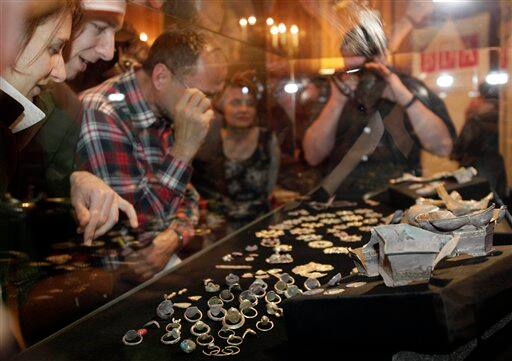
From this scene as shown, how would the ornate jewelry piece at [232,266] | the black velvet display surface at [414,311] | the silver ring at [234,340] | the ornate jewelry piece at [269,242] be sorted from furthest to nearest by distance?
the ornate jewelry piece at [269,242], the ornate jewelry piece at [232,266], the silver ring at [234,340], the black velvet display surface at [414,311]

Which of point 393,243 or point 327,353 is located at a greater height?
point 393,243

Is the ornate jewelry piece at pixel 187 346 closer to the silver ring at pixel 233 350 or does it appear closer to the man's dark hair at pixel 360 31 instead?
the silver ring at pixel 233 350

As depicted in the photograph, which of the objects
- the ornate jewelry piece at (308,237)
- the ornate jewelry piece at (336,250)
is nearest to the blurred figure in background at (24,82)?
the ornate jewelry piece at (336,250)

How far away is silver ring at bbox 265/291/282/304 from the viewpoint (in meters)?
1.62

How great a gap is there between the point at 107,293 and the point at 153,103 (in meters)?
0.68

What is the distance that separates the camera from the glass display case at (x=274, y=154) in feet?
5.16

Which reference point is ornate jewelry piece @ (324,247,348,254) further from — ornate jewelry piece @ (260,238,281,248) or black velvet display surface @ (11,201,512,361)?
black velvet display surface @ (11,201,512,361)

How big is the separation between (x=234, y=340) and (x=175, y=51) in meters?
1.14

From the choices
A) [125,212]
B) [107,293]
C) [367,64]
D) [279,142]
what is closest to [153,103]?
[125,212]

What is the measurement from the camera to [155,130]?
207 cm

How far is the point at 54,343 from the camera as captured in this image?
1407 mm

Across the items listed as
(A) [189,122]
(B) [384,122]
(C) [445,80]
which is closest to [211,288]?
(A) [189,122]

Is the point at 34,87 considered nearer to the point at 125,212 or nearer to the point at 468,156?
the point at 125,212

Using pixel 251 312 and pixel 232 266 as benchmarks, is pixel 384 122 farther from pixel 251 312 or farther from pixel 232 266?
pixel 251 312
